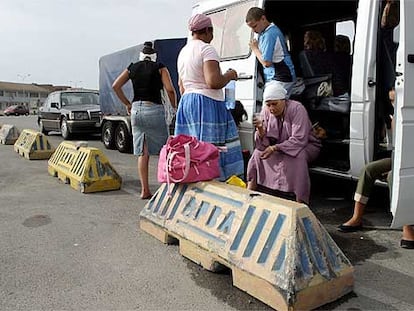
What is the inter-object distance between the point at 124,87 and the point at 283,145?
6.99 metres

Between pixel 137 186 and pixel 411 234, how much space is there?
3.83 meters

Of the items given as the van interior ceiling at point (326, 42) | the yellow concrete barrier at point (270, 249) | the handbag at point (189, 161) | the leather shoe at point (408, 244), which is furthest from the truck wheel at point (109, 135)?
the leather shoe at point (408, 244)

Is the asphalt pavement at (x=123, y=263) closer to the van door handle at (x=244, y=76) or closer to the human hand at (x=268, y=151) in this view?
the human hand at (x=268, y=151)

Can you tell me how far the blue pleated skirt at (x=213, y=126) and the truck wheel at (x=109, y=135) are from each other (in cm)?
706

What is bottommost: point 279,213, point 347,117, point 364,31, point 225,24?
point 279,213

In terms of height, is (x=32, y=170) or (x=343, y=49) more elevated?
(x=343, y=49)

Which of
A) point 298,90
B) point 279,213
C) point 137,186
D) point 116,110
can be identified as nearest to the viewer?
point 279,213

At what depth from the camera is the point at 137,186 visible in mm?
6199

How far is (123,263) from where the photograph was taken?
330 cm

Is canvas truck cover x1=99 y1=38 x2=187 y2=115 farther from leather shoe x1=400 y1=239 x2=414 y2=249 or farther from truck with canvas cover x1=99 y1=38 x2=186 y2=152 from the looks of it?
leather shoe x1=400 y1=239 x2=414 y2=249

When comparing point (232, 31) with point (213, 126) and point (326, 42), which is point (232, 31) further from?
point (213, 126)

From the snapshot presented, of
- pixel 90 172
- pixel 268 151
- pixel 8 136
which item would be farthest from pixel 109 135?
pixel 268 151

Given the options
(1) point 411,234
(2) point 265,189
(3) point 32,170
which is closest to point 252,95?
(2) point 265,189

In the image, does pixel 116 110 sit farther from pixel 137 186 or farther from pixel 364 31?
pixel 364 31
